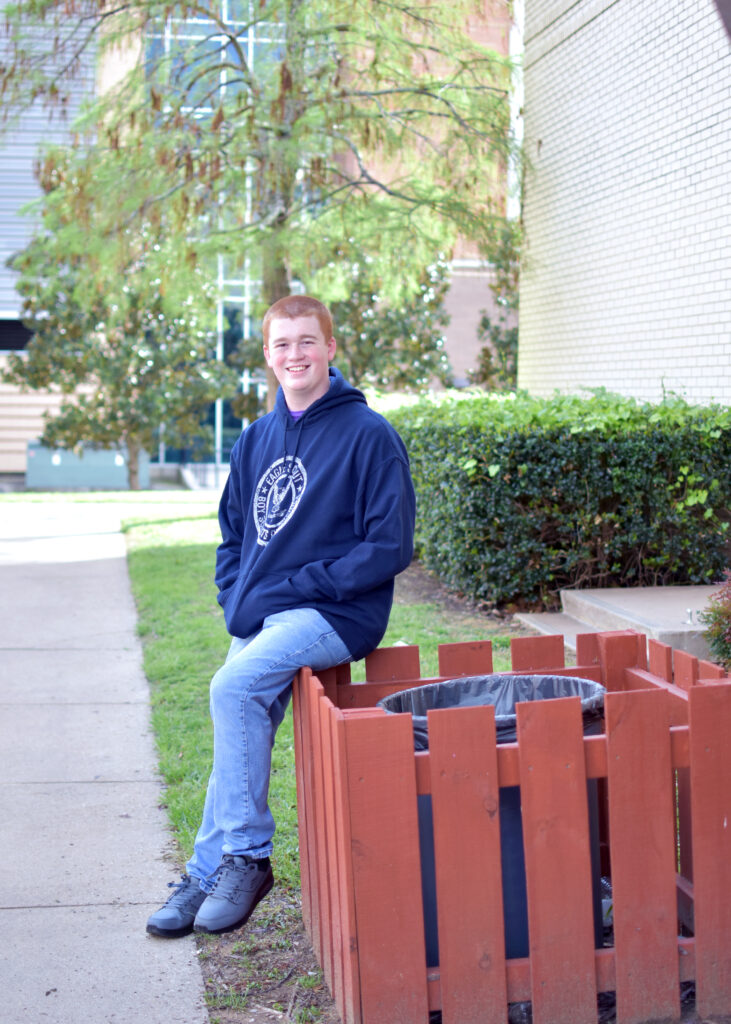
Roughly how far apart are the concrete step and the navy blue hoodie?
3279mm

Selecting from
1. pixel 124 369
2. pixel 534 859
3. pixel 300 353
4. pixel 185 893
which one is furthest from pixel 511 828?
pixel 124 369

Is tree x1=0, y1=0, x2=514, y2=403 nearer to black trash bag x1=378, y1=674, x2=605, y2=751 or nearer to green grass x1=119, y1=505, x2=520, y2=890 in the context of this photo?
green grass x1=119, y1=505, x2=520, y2=890

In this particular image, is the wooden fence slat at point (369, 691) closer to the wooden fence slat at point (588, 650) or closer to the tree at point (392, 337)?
the wooden fence slat at point (588, 650)

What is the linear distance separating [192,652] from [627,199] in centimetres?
658

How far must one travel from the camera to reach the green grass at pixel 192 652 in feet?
14.2

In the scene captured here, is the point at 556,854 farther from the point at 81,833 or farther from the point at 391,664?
the point at 81,833

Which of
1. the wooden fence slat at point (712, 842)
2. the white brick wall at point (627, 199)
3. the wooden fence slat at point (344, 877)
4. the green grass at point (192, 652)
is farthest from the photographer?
the white brick wall at point (627, 199)

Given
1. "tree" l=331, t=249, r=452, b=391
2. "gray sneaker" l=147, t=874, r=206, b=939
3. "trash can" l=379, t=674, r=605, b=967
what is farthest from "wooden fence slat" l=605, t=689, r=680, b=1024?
"tree" l=331, t=249, r=452, b=391

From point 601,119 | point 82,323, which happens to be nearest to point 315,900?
point 601,119

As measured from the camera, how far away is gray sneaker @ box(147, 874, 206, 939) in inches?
129

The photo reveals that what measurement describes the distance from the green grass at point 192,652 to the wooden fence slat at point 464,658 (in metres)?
0.95

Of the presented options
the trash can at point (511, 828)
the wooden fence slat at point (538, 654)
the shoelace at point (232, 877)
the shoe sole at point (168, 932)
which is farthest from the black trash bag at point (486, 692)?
the shoe sole at point (168, 932)

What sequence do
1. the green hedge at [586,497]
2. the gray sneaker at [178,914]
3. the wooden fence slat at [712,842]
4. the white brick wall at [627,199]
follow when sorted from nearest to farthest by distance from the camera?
the wooden fence slat at [712,842]
the gray sneaker at [178,914]
the green hedge at [586,497]
the white brick wall at [627,199]

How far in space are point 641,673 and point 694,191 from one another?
7.38 metres
